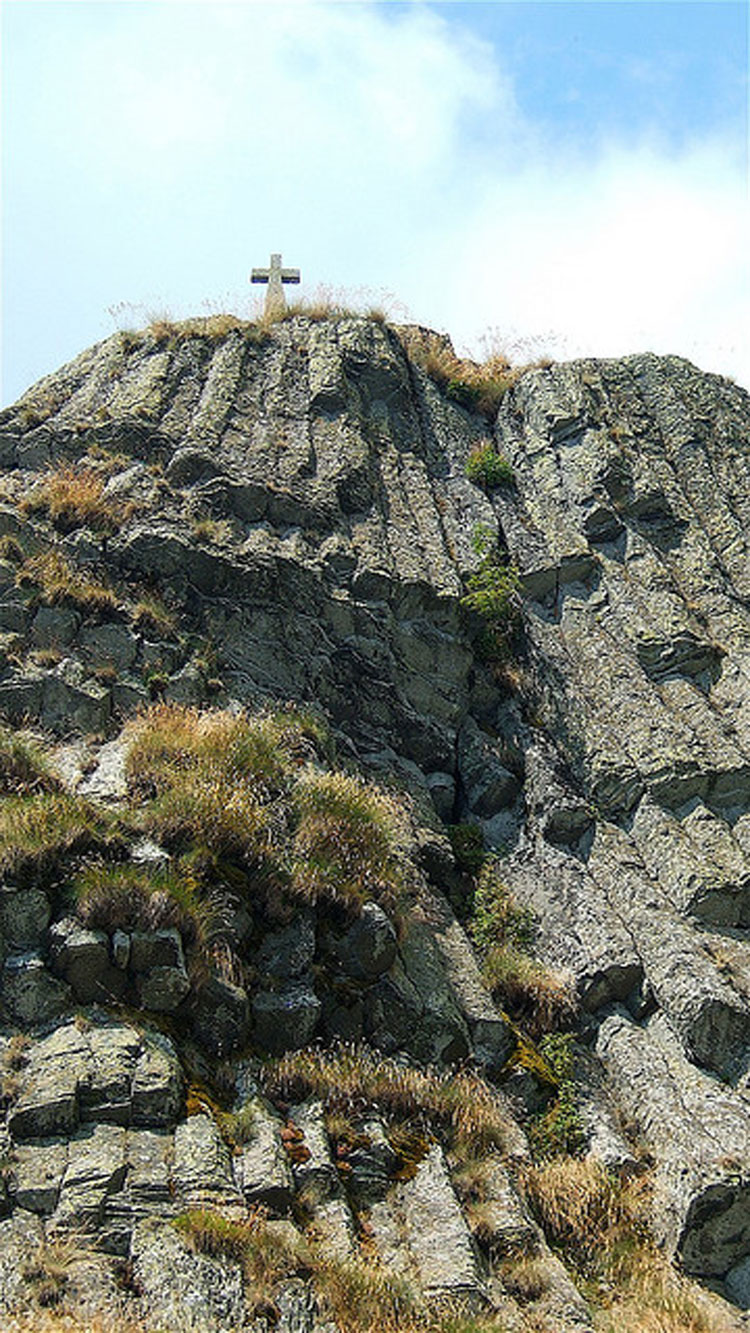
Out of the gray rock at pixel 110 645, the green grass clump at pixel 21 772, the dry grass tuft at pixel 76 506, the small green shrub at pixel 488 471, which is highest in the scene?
the small green shrub at pixel 488 471

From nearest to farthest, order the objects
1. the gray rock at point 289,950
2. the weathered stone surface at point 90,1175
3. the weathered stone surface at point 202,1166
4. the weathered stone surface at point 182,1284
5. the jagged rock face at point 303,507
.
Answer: the weathered stone surface at point 182,1284 → the weathered stone surface at point 90,1175 → the weathered stone surface at point 202,1166 → the gray rock at point 289,950 → the jagged rock face at point 303,507

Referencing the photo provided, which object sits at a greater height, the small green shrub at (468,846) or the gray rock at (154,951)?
the small green shrub at (468,846)

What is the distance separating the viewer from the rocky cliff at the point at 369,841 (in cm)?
802

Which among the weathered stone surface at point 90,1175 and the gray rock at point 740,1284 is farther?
the gray rock at point 740,1284

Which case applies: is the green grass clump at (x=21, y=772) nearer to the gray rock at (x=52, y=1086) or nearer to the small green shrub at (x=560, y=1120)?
the gray rock at (x=52, y=1086)

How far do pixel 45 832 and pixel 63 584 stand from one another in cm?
571

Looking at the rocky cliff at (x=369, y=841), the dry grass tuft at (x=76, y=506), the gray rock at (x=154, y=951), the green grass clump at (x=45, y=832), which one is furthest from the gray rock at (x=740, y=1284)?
the dry grass tuft at (x=76, y=506)

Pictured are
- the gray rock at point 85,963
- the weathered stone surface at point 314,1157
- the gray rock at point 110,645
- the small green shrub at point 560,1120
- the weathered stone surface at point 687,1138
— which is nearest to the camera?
the weathered stone surface at point 314,1157

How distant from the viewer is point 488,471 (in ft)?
67.0

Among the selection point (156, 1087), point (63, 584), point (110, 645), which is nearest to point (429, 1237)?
point (156, 1087)

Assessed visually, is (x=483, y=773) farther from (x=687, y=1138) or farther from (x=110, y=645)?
(x=687, y=1138)

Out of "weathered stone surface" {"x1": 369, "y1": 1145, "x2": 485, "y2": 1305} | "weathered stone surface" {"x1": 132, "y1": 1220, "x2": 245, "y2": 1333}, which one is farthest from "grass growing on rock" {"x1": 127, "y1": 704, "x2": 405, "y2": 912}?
"weathered stone surface" {"x1": 132, "y1": 1220, "x2": 245, "y2": 1333}

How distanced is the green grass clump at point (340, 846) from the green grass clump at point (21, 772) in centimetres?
263

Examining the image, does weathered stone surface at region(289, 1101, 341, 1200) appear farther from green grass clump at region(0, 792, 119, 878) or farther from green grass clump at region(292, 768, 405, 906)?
green grass clump at region(0, 792, 119, 878)
